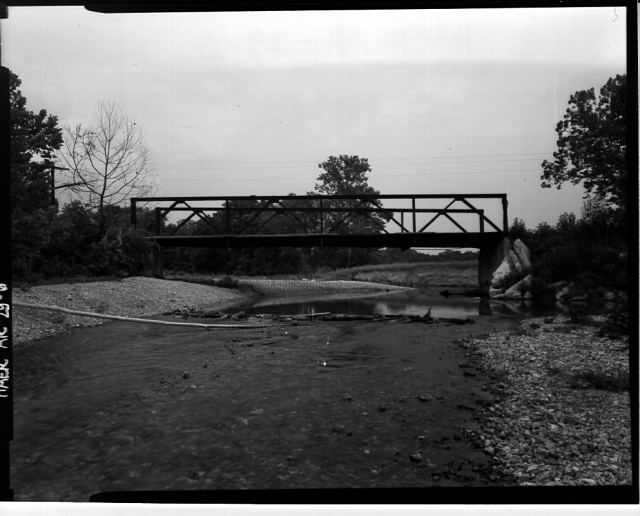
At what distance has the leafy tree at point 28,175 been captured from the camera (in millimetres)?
3383

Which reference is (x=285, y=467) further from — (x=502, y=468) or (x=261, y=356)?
(x=261, y=356)

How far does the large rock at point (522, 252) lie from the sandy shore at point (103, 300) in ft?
43.7

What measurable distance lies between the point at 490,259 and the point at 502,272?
84 centimetres

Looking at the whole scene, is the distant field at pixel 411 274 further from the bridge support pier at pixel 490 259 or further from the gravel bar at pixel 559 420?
the gravel bar at pixel 559 420

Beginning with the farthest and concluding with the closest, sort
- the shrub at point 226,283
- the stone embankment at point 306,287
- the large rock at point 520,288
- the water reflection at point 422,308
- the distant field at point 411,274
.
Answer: the distant field at point 411,274 < the stone embankment at point 306,287 < the shrub at point 226,283 < the large rock at point 520,288 < the water reflection at point 422,308

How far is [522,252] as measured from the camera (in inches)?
586

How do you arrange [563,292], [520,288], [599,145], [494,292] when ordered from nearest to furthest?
[599,145], [563,292], [520,288], [494,292]

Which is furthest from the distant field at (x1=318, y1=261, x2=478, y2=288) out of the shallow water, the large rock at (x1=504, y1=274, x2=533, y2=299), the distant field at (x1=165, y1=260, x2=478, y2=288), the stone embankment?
the shallow water

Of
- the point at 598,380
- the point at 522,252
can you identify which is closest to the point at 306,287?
the point at 522,252

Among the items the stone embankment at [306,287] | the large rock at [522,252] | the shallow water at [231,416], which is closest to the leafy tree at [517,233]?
the large rock at [522,252]

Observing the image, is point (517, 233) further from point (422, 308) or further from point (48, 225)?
point (48, 225)

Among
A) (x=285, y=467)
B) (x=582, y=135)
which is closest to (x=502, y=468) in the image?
(x=285, y=467)

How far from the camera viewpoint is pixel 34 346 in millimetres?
8070

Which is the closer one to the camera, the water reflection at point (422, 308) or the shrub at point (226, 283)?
the water reflection at point (422, 308)
